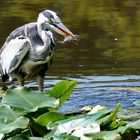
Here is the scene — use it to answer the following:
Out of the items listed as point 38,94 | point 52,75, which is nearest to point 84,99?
point 52,75

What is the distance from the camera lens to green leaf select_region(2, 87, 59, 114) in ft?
13.9

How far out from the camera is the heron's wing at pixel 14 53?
25.5ft

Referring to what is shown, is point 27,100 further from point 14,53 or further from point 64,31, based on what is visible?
point 14,53

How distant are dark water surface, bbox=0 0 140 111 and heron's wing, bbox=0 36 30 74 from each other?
2.67 ft

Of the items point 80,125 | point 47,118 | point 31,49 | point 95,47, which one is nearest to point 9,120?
point 47,118

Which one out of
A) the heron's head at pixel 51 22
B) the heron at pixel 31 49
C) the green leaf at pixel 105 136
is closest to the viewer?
the green leaf at pixel 105 136

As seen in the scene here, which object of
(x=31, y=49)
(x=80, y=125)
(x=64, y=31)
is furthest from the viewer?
A: (x=31, y=49)

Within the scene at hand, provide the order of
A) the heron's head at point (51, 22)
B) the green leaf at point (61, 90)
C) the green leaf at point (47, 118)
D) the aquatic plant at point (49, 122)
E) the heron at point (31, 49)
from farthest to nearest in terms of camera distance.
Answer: the heron at point (31, 49), the heron's head at point (51, 22), the green leaf at point (61, 90), the green leaf at point (47, 118), the aquatic plant at point (49, 122)

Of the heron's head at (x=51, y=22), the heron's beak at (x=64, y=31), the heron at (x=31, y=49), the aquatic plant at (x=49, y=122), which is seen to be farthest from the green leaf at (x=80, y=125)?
the heron at (x=31, y=49)

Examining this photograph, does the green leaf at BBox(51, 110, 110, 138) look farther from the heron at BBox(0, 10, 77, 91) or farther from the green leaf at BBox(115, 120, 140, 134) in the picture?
the heron at BBox(0, 10, 77, 91)

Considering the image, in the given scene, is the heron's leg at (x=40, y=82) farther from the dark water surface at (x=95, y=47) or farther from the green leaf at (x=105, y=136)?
the green leaf at (x=105, y=136)

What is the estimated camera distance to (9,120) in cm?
408

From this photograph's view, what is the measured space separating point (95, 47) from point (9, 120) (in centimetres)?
776

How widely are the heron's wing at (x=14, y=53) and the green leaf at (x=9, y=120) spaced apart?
364 centimetres
